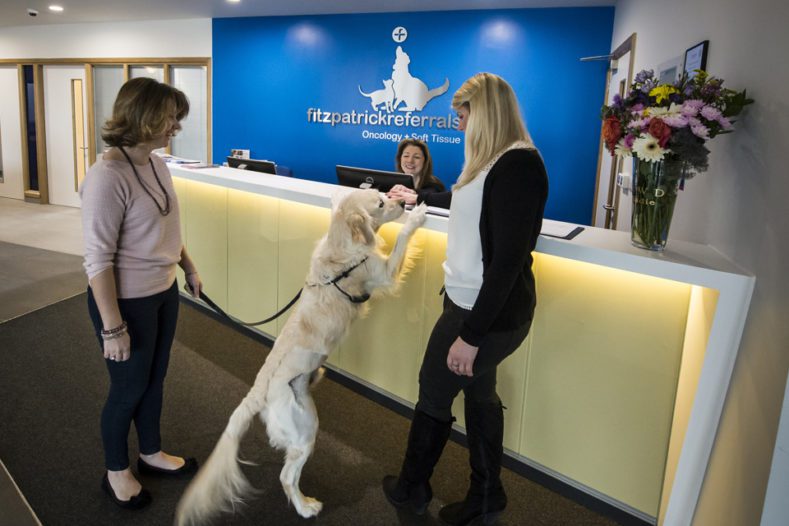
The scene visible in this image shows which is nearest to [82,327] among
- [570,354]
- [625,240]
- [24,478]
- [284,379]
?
[24,478]

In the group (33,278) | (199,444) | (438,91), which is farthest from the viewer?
(438,91)

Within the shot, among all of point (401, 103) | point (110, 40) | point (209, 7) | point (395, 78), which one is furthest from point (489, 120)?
point (110, 40)

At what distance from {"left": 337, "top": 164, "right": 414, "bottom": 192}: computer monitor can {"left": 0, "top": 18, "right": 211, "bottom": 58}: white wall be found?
5.24m

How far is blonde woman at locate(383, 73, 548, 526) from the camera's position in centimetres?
159

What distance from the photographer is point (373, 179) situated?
123 inches

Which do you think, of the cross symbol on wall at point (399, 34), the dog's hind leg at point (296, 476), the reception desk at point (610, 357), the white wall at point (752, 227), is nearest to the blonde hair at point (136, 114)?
the reception desk at point (610, 357)

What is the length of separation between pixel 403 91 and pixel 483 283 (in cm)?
480

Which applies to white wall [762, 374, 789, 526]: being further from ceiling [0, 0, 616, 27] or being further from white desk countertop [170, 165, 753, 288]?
ceiling [0, 0, 616, 27]

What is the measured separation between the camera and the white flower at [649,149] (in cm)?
167

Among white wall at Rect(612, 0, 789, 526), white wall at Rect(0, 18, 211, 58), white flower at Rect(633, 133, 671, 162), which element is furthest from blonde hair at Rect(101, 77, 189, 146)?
white wall at Rect(0, 18, 211, 58)

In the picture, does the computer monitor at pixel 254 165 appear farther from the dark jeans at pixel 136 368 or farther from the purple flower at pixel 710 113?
the purple flower at pixel 710 113

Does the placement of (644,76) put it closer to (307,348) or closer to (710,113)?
(710,113)

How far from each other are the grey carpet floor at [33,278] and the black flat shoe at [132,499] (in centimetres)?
258

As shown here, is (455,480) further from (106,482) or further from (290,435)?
(106,482)
